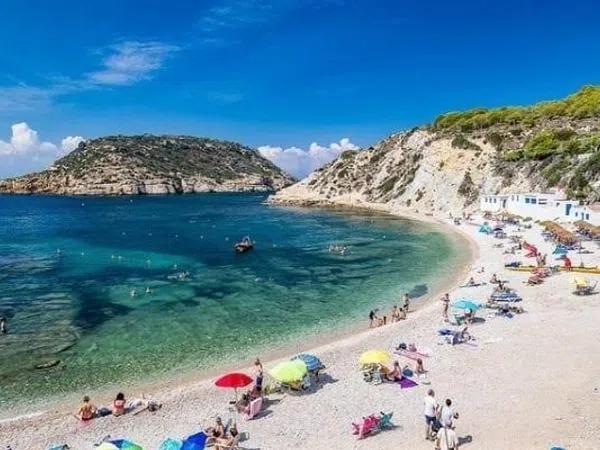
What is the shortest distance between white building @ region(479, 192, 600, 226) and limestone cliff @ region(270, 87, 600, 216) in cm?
579

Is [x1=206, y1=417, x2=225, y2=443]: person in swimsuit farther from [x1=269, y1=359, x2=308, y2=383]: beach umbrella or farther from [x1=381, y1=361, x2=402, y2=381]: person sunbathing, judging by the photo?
[x1=381, y1=361, x2=402, y2=381]: person sunbathing

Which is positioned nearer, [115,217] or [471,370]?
[471,370]

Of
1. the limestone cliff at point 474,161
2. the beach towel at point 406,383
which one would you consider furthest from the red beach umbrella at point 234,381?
the limestone cliff at point 474,161

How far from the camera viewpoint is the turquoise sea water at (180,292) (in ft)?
86.3

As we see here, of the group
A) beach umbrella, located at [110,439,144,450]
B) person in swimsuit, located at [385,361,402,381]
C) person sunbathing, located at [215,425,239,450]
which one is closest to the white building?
person in swimsuit, located at [385,361,402,381]

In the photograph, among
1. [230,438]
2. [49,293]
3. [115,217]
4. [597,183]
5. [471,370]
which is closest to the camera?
[230,438]

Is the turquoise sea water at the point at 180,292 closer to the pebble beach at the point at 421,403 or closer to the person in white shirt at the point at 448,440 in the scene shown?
the pebble beach at the point at 421,403

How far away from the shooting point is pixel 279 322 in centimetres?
3180

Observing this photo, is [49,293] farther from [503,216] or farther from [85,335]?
[503,216]

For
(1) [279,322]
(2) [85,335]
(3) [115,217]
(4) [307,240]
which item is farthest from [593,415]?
(3) [115,217]

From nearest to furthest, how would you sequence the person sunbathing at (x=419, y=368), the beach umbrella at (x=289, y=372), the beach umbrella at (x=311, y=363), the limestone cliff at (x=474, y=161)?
the beach umbrella at (x=289, y=372) → the person sunbathing at (x=419, y=368) → the beach umbrella at (x=311, y=363) → the limestone cliff at (x=474, y=161)

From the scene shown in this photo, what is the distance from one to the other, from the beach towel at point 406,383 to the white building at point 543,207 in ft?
151

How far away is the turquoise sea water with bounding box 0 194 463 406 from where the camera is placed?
86.3 feet

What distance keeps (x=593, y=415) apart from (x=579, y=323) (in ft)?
37.8
